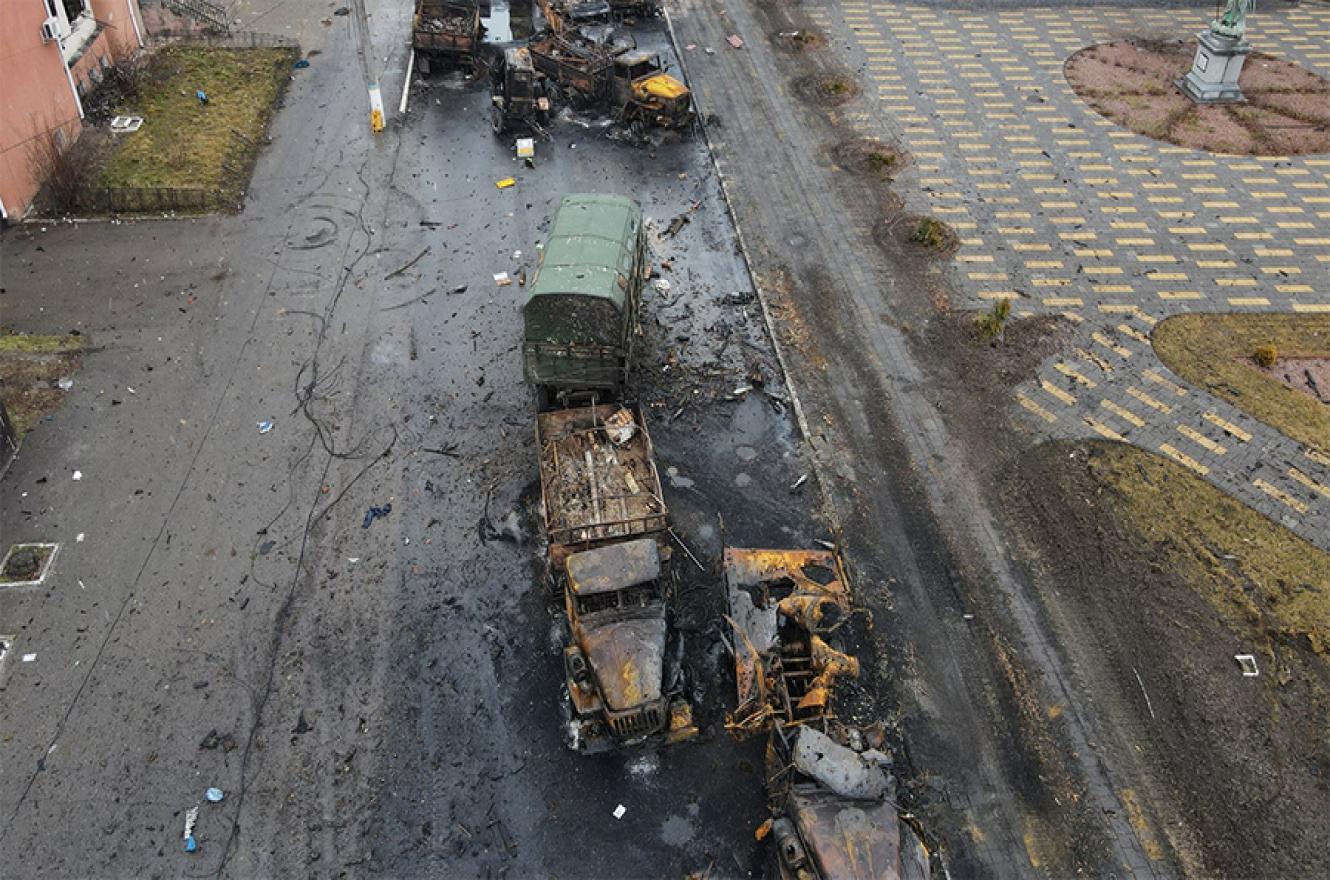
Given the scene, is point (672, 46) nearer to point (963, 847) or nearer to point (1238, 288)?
point (1238, 288)

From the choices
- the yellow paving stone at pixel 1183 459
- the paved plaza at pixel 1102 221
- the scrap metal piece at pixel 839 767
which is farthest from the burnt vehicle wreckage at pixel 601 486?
the yellow paving stone at pixel 1183 459

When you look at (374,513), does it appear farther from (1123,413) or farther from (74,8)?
(74,8)

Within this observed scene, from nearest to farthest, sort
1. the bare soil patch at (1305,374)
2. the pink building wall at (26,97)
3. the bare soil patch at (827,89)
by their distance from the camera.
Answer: the bare soil patch at (1305,374), the pink building wall at (26,97), the bare soil patch at (827,89)

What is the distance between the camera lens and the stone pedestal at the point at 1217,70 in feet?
88.7

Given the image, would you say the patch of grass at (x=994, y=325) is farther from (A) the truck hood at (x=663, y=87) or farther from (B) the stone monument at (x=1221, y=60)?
(B) the stone monument at (x=1221, y=60)

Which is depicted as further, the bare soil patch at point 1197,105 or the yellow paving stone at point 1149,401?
the bare soil patch at point 1197,105

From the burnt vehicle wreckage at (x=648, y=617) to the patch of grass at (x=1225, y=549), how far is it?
225 inches

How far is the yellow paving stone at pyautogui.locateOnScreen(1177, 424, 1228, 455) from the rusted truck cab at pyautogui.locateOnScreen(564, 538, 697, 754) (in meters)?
10.9

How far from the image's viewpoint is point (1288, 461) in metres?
16.8

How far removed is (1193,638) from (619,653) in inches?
349

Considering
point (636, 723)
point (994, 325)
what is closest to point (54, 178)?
point (636, 723)

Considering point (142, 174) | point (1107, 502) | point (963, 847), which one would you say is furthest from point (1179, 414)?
point (142, 174)

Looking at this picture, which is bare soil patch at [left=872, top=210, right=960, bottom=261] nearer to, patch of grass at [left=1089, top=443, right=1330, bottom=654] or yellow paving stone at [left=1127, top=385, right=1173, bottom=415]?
yellow paving stone at [left=1127, top=385, right=1173, bottom=415]

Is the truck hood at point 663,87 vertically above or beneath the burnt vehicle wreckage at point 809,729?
above
